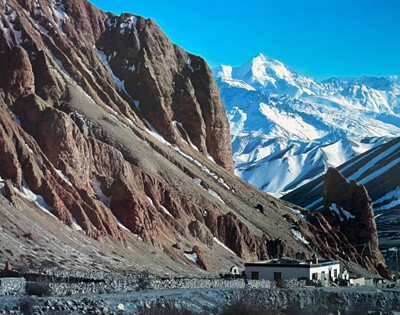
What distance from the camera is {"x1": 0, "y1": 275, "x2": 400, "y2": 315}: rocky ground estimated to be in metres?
29.9

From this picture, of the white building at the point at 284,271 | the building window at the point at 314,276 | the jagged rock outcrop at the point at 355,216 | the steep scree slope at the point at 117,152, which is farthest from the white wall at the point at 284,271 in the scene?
the jagged rock outcrop at the point at 355,216

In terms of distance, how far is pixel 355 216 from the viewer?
12388 centimetres

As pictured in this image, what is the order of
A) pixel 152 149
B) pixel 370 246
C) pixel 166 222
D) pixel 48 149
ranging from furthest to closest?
pixel 370 246 < pixel 152 149 < pixel 166 222 < pixel 48 149

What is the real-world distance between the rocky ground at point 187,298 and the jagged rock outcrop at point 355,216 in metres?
60.8

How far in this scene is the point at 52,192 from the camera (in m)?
75.6

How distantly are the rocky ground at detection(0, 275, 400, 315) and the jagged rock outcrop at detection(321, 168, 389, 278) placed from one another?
60778mm

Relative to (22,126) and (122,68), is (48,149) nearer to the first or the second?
(22,126)

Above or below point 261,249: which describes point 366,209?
above

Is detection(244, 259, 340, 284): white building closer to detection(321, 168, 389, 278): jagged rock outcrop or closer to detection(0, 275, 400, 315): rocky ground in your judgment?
detection(0, 275, 400, 315): rocky ground

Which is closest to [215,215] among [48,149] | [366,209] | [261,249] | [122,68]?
[261,249]

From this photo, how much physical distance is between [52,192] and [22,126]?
1366 cm

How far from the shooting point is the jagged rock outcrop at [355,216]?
118750mm

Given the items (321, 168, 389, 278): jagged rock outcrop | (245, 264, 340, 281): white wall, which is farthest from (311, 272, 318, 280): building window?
(321, 168, 389, 278): jagged rock outcrop

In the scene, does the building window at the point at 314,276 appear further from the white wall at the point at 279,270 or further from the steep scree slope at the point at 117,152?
the steep scree slope at the point at 117,152
